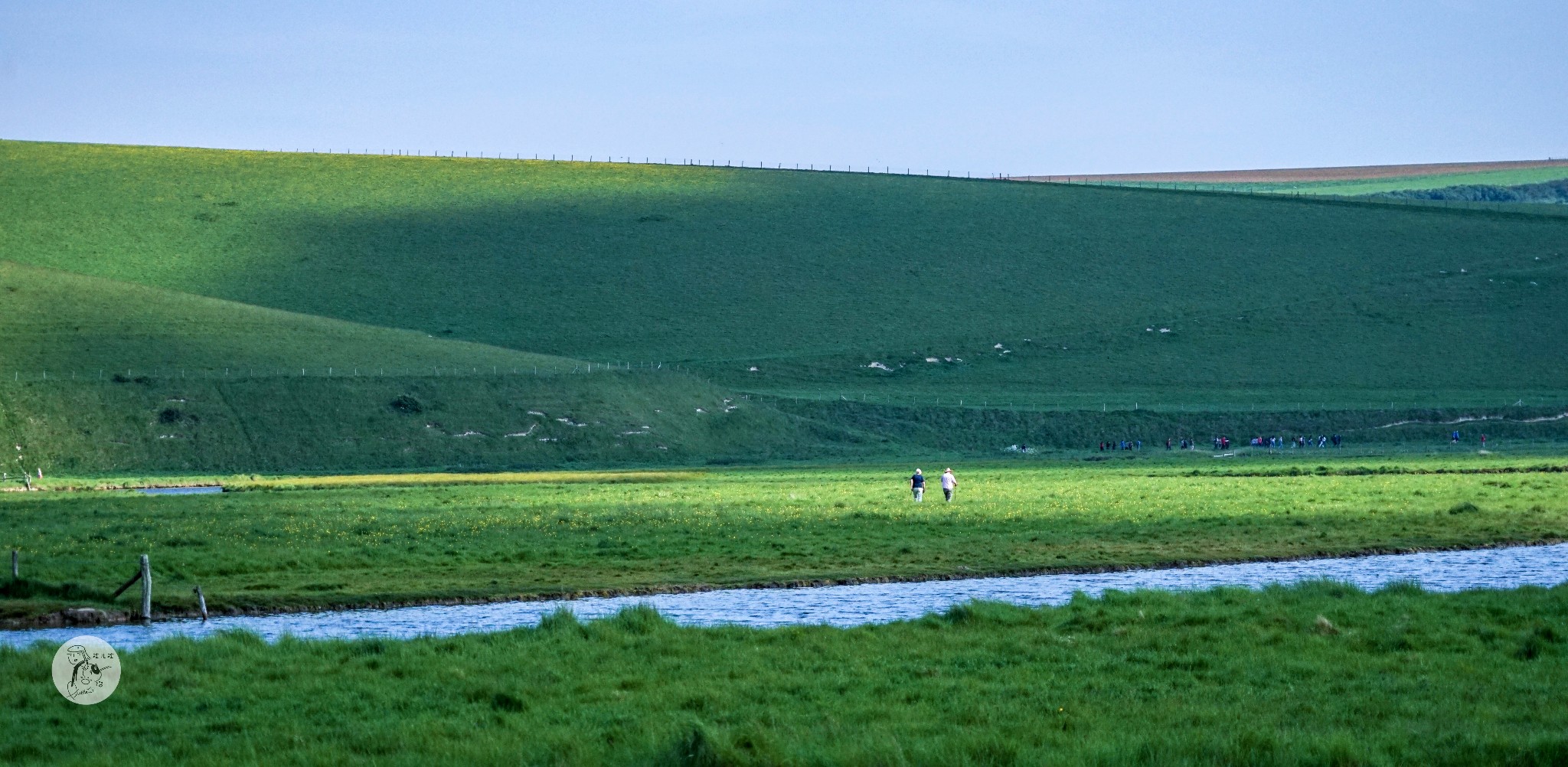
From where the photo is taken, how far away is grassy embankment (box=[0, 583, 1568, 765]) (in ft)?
50.2

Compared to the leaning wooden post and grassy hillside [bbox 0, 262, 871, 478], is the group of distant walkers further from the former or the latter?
grassy hillside [bbox 0, 262, 871, 478]

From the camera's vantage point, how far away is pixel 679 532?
38.4 metres

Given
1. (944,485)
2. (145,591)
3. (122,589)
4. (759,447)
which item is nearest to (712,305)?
(759,447)

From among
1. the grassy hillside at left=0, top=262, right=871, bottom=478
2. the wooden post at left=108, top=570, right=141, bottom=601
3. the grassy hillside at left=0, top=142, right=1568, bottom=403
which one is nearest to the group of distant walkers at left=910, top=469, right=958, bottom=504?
the wooden post at left=108, top=570, right=141, bottom=601

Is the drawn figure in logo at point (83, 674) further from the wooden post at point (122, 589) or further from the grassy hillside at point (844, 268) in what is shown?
the grassy hillside at point (844, 268)

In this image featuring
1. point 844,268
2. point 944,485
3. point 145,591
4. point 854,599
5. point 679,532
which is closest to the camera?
point 145,591

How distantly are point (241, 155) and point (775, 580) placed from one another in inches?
5755
